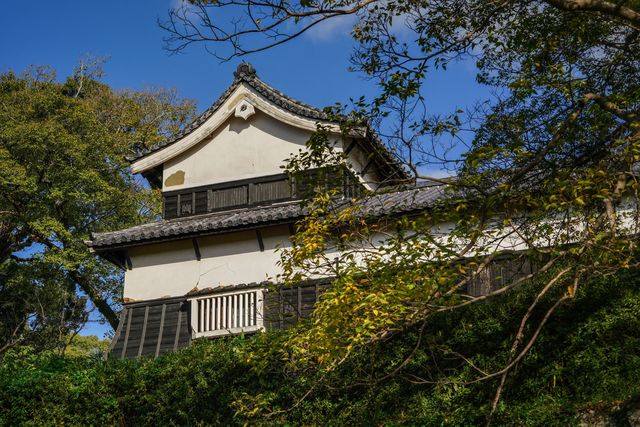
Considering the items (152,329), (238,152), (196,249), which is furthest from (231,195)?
(152,329)

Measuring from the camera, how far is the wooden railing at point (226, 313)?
17.8 metres

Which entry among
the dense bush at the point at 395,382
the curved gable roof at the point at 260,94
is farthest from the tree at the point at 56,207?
the dense bush at the point at 395,382

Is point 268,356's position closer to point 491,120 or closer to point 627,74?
point 491,120

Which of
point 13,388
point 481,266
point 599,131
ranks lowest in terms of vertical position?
point 13,388

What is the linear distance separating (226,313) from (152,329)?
6.68 ft

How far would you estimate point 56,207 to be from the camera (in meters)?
27.5

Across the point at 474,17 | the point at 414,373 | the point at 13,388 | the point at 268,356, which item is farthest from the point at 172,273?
the point at 474,17

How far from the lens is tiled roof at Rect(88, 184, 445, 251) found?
1808cm

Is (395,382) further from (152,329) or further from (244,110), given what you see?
(244,110)

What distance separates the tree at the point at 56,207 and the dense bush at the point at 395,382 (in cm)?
1142

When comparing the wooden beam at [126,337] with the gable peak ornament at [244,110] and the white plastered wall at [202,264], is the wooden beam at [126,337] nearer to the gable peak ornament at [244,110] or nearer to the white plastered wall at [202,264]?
the white plastered wall at [202,264]

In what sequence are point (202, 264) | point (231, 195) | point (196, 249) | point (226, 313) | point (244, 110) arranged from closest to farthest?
1. point (226, 313)
2. point (202, 264)
3. point (196, 249)
4. point (231, 195)
5. point (244, 110)

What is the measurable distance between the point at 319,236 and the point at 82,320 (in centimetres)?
1821

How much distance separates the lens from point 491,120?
1252 centimetres
